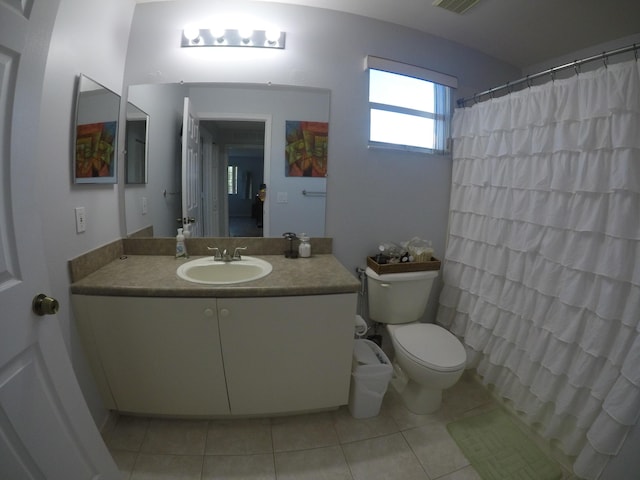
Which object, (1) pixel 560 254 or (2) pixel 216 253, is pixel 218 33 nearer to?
(2) pixel 216 253

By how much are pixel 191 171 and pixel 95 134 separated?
0.46 metres

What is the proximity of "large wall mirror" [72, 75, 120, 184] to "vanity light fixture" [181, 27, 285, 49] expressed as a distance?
540 millimetres

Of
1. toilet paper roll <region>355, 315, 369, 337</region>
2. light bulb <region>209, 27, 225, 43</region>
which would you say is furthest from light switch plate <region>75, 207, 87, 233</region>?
toilet paper roll <region>355, 315, 369, 337</region>

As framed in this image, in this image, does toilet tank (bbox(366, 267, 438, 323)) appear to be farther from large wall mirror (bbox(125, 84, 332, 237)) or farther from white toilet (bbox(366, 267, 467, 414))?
large wall mirror (bbox(125, 84, 332, 237))

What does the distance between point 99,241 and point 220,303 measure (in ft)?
2.61

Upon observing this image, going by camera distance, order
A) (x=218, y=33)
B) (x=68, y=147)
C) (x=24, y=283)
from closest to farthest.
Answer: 1. (x=24, y=283)
2. (x=68, y=147)
3. (x=218, y=33)

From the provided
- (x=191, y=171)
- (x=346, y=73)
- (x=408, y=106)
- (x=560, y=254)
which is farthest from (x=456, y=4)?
(x=191, y=171)

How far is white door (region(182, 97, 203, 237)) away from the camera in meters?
1.55

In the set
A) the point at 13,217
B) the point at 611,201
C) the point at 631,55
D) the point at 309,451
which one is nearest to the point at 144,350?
the point at 13,217

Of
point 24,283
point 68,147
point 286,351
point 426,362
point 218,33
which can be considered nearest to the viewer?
point 24,283

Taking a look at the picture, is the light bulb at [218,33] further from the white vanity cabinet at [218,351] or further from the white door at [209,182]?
the white vanity cabinet at [218,351]

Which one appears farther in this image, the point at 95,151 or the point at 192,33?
the point at 192,33

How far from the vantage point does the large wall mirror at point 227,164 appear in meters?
1.54

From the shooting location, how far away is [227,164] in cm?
159
